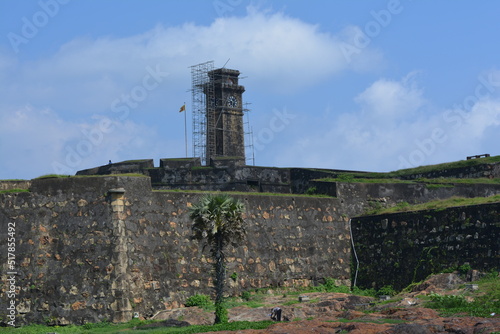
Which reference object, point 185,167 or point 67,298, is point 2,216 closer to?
point 67,298

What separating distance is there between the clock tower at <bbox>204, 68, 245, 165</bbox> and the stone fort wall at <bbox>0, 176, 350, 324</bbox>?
33.6 metres

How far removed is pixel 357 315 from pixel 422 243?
8456mm

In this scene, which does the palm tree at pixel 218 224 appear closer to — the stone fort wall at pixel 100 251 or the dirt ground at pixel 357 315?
the dirt ground at pixel 357 315

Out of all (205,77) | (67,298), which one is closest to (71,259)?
(67,298)

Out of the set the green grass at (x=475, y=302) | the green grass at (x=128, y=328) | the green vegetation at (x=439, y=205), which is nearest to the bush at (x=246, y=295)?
the green grass at (x=128, y=328)

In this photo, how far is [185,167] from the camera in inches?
1559

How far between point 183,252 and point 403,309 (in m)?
8.56

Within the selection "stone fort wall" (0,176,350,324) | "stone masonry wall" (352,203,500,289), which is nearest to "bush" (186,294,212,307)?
"stone fort wall" (0,176,350,324)

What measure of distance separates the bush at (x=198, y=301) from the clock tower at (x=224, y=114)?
34045 mm

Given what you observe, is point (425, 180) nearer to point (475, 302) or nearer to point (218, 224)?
point (475, 302)

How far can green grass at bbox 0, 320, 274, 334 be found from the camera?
75.2ft

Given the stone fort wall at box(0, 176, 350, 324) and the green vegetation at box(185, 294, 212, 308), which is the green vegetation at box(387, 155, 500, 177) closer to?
the stone fort wall at box(0, 176, 350, 324)

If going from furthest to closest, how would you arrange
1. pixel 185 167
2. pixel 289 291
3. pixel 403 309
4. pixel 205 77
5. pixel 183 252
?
pixel 205 77 → pixel 185 167 → pixel 289 291 → pixel 183 252 → pixel 403 309

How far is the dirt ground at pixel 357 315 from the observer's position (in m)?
19.2
